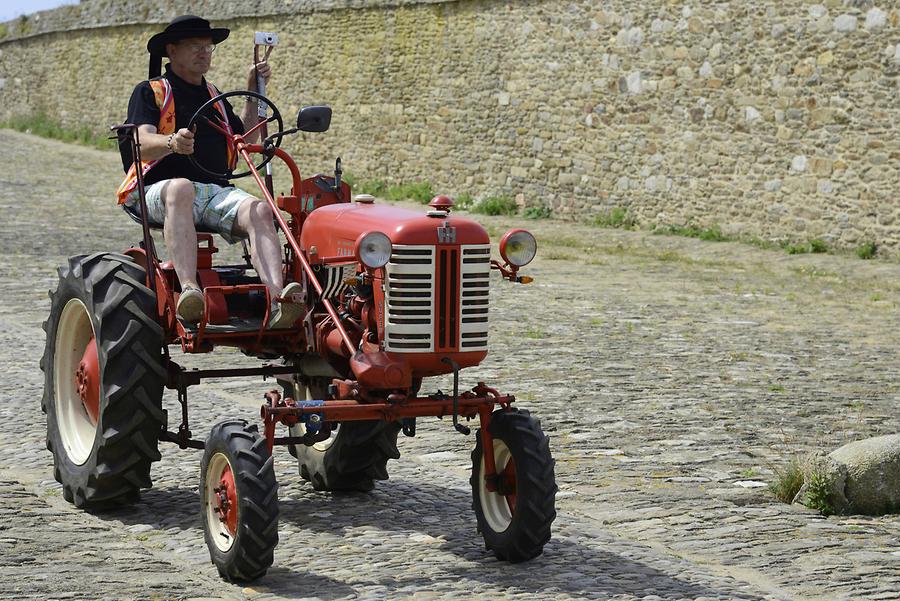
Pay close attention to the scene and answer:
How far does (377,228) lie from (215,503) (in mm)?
1187

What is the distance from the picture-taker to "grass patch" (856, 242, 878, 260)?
17.3 m

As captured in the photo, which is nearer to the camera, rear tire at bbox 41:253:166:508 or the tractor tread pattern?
rear tire at bbox 41:253:166:508

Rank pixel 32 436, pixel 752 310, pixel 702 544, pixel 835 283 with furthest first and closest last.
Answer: pixel 835 283
pixel 752 310
pixel 32 436
pixel 702 544

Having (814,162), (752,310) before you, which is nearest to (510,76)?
(814,162)

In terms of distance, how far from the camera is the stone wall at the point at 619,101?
1758cm

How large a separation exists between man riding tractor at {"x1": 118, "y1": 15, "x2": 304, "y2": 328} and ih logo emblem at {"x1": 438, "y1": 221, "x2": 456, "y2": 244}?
2.53ft

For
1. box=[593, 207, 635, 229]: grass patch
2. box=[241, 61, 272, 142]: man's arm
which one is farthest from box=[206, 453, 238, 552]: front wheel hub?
box=[593, 207, 635, 229]: grass patch

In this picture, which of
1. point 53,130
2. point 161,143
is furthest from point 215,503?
point 53,130

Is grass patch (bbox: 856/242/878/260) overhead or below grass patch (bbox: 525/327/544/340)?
overhead

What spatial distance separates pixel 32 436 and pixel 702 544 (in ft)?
12.1

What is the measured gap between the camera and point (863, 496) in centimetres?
620

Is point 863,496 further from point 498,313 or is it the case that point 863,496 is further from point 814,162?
point 814,162

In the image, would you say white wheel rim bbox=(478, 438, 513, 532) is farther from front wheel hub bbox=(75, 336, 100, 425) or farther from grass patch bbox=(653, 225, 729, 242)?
grass patch bbox=(653, 225, 729, 242)

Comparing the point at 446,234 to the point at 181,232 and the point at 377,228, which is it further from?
the point at 181,232
